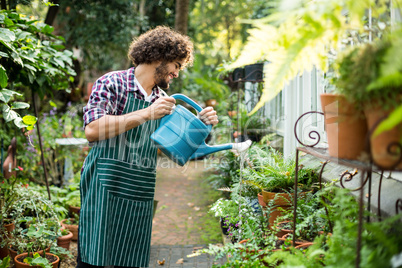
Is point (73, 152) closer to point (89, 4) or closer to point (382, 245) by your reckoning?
point (89, 4)

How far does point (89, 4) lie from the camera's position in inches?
260

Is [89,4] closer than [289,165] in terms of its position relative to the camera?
No

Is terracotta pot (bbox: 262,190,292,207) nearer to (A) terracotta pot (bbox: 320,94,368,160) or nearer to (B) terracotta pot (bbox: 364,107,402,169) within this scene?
(A) terracotta pot (bbox: 320,94,368,160)

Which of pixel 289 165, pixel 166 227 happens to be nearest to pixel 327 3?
pixel 289 165

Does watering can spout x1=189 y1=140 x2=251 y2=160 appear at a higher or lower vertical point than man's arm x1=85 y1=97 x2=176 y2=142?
lower

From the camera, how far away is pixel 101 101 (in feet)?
5.98

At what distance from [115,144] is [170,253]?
1.76m

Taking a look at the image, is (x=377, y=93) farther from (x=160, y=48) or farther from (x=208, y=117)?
(x=160, y=48)

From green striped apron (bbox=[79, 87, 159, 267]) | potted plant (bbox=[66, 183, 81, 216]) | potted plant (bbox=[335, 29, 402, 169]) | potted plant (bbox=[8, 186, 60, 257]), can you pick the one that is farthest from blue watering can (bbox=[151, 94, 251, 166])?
potted plant (bbox=[66, 183, 81, 216])

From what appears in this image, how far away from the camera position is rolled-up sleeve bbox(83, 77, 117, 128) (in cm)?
178

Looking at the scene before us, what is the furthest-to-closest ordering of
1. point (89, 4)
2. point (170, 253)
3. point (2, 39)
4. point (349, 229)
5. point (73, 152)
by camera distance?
point (89, 4)
point (73, 152)
point (170, 253)
point (2, 39)
point (349, 229)

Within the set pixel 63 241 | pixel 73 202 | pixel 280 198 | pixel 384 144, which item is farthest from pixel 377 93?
pixel 73 202

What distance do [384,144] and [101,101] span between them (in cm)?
137

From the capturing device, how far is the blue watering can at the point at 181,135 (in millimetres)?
1742
